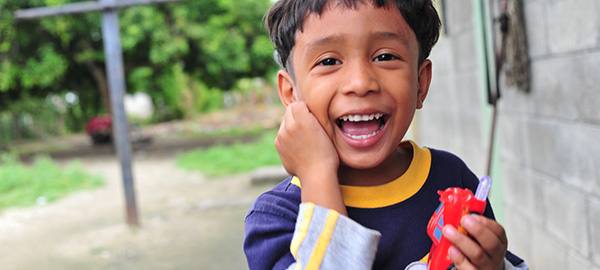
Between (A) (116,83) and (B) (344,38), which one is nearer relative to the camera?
(B) (344,38)

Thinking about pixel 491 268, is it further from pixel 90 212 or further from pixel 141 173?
pixel 141 173

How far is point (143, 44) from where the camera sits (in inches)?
471

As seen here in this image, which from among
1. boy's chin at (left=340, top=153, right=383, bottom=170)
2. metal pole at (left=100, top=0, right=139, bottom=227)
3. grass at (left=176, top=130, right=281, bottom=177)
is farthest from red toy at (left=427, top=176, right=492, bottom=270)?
grass at (left=176, top=130, right=281, bottom=177)

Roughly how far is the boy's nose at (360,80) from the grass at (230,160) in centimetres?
836

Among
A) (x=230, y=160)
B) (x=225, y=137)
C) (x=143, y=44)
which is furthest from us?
(x=225, y=137)

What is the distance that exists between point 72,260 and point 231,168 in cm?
467

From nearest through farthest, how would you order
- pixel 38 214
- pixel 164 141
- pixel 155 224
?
pixel 155 224, pixel 38 214, pixel 164 141

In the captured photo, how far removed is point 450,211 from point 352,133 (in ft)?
0.80

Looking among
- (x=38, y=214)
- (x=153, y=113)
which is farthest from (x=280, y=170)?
(x=153, y=113)

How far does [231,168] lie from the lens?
9594 millimetres

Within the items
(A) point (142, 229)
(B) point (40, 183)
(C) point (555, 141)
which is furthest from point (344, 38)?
(B) point (40, 183)

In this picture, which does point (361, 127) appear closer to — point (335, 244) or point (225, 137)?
point (335, 244)

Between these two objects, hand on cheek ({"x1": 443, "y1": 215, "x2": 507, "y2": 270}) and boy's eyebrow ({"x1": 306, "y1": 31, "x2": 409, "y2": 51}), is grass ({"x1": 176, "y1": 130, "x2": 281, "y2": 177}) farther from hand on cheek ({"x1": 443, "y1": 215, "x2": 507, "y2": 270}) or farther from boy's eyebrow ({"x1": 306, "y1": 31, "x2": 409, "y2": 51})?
hand on cheek ({"x1": 443, "y1": 215, "x2": 507, "y2": 270})

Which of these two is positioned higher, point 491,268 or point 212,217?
point 491,268
